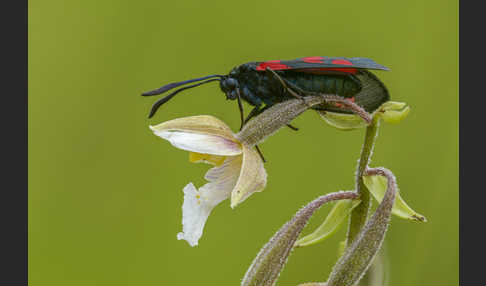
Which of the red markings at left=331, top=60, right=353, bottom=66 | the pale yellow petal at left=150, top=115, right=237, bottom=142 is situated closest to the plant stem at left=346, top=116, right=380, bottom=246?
the red markings at left=331, top=60, right=353, bottom=66

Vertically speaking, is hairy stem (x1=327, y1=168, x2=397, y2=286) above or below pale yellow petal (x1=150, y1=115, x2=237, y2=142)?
below

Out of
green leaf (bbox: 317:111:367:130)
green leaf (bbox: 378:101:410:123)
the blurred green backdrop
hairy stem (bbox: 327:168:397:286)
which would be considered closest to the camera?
hairy stem (bbox: 327:168:397:286)

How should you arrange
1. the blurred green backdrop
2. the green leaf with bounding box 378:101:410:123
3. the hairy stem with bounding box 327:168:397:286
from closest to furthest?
1. the hairy stem with bounding box 327:168:397:286
2. the green leaf with bounding box 378:101:410:123
3. the blurred green backdrop

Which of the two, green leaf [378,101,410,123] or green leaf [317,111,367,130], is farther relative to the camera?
green leaf [317,111,367,130]

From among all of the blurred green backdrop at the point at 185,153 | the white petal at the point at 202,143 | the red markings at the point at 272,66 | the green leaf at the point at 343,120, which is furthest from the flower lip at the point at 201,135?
the blurred green backdrop at the point at 185,153

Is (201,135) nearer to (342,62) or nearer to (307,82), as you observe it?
(307,82)

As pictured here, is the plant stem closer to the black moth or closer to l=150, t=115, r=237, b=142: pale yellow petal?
the black moth

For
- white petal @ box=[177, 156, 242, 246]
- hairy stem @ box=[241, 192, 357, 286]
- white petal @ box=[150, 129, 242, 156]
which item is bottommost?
hairy stem @ box=[241, 192, 357, 286]
